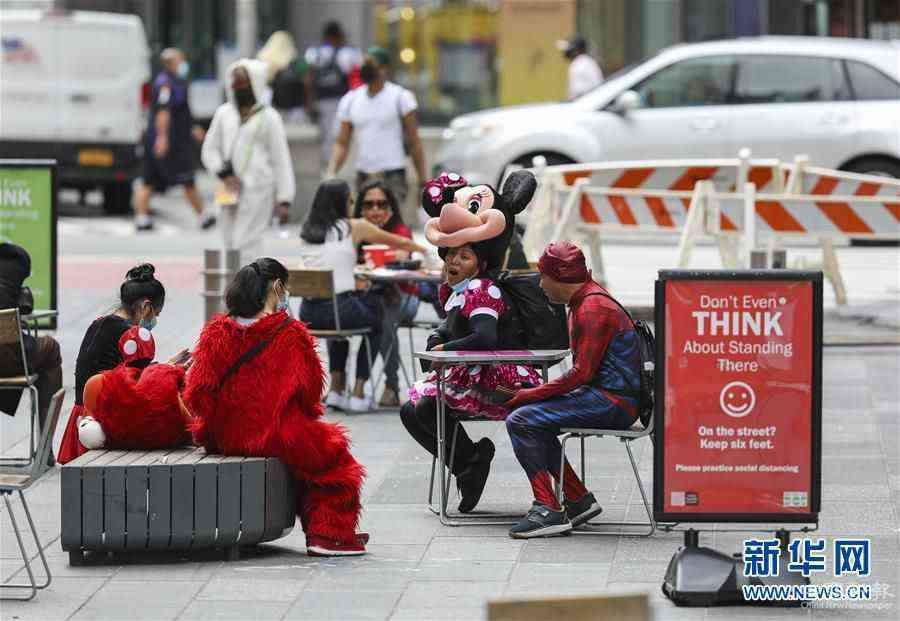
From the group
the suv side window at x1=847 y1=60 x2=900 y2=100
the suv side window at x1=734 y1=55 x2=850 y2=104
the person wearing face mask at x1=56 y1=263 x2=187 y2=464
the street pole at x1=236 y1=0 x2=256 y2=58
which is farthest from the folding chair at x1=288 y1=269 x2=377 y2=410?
the street pole at x1=236 y1=0 x2=256 y2=58

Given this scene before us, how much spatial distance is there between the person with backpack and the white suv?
10666mm

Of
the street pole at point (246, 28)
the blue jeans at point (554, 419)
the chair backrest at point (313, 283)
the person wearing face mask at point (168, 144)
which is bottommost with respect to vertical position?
the blue jeans at point (554, 419)

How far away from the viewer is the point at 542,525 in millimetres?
7691

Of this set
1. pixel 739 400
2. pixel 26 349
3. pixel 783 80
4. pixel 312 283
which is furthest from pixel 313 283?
pixel 783 80

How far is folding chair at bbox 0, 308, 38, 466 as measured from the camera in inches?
333

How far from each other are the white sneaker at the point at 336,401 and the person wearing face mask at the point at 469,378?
237 cm

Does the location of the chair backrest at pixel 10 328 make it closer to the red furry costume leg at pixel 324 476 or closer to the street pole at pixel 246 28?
the red furry costume leg at pixel 324 476

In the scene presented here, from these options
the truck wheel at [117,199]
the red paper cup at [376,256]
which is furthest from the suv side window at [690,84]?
the red paper cup at [376,256]

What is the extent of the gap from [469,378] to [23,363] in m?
2.09

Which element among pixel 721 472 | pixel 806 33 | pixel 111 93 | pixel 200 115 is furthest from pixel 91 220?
pixel 721 472

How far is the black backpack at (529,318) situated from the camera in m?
8.09

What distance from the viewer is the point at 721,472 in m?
6.70

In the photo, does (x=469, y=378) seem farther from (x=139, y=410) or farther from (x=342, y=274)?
(x=342, y=274)

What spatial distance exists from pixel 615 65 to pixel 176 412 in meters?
21.4
